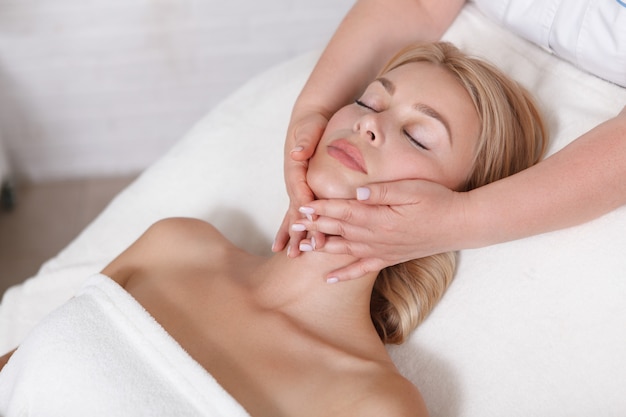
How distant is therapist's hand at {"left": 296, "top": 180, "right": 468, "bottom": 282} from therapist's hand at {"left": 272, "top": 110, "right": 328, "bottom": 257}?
4 centimetres

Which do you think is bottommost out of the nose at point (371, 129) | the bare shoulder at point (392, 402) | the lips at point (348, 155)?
the bare shoulder at point (392, 402)

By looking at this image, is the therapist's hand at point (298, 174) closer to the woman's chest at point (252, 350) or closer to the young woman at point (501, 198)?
the young woman at point (501, 198)

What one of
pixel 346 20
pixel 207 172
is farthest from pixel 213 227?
pixel 346 20

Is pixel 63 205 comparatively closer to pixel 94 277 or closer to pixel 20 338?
pixel 20 338

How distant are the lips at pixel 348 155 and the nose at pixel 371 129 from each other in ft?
0.09

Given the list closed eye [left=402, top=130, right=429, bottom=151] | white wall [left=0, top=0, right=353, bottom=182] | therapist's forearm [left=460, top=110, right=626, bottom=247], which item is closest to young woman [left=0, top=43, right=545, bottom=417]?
closed eye [left=402, top=130, right=429, bottom=151]

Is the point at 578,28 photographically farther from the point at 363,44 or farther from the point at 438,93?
the point at 363,44

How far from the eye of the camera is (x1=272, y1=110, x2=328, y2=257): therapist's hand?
1.40m

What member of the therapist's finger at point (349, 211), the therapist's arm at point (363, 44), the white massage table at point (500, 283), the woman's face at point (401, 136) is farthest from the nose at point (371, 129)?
the white massage table at point (500, 283)

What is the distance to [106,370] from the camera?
1319 millimetres

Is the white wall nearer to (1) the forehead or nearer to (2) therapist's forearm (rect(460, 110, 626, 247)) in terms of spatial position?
(1) the forehead

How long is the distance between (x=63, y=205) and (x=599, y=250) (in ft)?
6.61

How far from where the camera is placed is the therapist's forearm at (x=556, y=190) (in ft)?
4.34

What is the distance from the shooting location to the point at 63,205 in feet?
9.50
